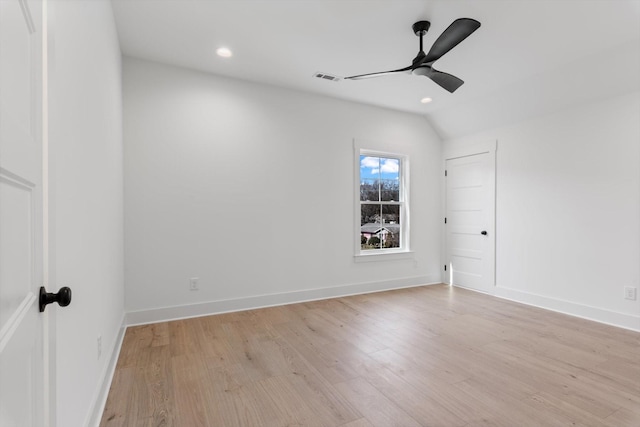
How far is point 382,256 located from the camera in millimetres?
4855

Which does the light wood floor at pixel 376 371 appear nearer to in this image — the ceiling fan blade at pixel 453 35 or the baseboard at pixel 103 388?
the baseboard at pixel 103 388

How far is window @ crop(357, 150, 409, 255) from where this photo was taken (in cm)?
490

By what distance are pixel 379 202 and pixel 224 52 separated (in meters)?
3.00

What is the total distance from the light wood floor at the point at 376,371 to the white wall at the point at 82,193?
48cm

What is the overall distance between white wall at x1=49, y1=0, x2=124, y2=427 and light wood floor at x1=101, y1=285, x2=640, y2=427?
483 mm

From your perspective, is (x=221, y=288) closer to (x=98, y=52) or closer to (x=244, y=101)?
(x=244, y=101)

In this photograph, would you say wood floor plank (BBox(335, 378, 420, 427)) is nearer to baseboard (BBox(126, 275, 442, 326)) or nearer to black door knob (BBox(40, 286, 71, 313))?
black door knob (BBox(40, 286, 71, 313))

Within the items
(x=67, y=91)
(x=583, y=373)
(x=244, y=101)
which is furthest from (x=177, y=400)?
(x=244, y=101)

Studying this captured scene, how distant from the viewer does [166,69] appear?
351 cm

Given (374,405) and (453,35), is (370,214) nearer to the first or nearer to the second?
(453,35)

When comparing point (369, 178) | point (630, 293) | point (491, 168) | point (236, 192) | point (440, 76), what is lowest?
point (630, 293)

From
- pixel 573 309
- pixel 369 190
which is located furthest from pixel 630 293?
pixel 369 190

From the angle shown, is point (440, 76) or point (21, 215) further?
point (440, 76)

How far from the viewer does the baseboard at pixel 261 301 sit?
11.1ft
